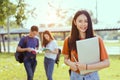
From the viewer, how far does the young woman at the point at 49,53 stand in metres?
9.59

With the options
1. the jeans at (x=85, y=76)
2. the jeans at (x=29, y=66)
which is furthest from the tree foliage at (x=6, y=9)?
the jeans at (x=85, y=76)

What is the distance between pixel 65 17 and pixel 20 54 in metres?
58.9

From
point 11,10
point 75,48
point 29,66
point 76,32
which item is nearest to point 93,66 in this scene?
point 75,48

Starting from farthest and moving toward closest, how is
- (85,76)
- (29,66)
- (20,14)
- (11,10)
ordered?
(20,14) < (11,10) < (29,66) < (85,76)

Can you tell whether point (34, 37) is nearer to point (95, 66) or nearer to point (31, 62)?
point (31, 62)

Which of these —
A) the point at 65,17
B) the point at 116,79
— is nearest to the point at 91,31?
the point at 116,79

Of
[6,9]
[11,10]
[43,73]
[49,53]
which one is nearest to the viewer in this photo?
[49,53]

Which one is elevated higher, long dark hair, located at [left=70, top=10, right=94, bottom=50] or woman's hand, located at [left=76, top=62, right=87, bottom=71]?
long dark hair, located at [left=70, top=10, right=94, bottom=50]

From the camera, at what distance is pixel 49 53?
31.9 feet

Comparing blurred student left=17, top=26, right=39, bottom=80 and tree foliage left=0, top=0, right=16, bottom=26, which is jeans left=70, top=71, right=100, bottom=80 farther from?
tree foliage left=0, top=0, right=16, bottom=26

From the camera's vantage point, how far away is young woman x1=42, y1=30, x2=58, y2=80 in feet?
31.4

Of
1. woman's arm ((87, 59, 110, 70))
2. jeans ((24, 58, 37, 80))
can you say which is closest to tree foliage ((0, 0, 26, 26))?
jeans ((24, 58, 37, 80))

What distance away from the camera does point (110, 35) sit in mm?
102500

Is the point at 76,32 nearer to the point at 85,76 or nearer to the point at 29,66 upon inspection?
the point at 85,76
